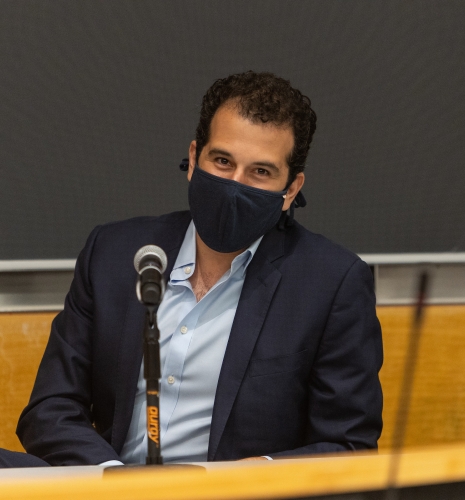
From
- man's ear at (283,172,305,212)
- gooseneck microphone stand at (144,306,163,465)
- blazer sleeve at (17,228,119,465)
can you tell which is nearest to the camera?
gooseneck microphone stand at (144,306,163,465)

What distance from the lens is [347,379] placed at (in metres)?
1.90

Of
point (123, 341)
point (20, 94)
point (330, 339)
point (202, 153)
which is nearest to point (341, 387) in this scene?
point (330, 339)

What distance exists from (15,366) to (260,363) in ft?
2.88

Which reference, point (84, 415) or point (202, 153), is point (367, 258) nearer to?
point (202, 153)

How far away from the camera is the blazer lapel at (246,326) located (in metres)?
1.86

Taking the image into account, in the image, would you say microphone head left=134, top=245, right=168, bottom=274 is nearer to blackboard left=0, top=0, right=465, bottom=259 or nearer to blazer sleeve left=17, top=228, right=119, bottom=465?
blazer sleeve left=17, top=228, right=119, bottom=465

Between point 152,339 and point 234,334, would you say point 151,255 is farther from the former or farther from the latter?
point 234,334

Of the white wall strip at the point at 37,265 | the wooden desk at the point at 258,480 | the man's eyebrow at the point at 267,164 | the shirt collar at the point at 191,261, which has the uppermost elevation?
the man's eyebrow at the point at 267,164

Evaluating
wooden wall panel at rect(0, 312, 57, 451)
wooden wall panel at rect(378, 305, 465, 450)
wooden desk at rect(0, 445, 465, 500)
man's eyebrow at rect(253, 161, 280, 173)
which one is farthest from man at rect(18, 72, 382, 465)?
wooden desk at rect(0, 445, 465, 500)

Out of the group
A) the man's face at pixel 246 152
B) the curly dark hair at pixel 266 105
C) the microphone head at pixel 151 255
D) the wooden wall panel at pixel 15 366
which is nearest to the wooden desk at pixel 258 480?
the microphone head at pixel 151 255

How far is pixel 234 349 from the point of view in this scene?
1.89 m

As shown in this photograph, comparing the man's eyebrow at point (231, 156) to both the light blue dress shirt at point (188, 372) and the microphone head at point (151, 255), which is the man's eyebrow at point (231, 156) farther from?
the microphone head at point (151, 255)

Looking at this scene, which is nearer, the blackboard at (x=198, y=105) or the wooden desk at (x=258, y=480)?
the wooden desk at (x=258, y=480)

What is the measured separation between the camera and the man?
6.13 feet
